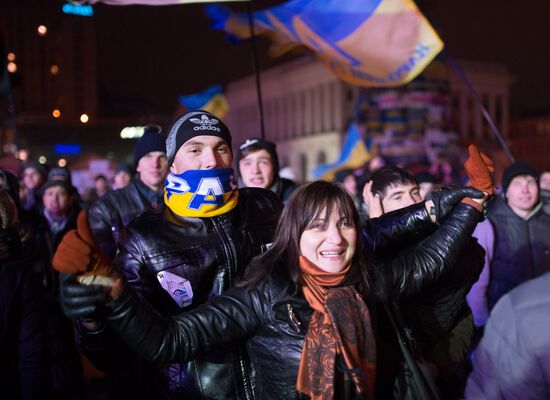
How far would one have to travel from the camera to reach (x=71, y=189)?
6023 mm

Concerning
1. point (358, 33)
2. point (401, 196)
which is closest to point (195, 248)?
point (401, 196)

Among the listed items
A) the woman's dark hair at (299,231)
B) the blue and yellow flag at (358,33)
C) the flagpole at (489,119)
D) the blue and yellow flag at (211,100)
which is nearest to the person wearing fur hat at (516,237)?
the flagpole at (489,119)

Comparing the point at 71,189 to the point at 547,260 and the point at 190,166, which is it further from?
the point at 547,260

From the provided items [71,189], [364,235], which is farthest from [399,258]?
[71,189]

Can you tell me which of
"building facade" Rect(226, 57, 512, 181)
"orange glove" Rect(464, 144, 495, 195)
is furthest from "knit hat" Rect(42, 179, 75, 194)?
"building facade" Rect(226, 57, 512, 181)

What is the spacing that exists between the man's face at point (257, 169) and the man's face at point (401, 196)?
1.39 meters

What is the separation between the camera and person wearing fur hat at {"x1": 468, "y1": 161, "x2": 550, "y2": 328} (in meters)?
4.86

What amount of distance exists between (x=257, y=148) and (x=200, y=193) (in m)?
2.31

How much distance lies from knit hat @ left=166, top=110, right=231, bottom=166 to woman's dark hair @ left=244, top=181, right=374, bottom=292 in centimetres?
56

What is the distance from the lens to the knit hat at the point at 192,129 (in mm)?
2609

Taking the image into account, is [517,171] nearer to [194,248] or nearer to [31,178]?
[194,248]

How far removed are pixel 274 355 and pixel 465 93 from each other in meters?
67.3

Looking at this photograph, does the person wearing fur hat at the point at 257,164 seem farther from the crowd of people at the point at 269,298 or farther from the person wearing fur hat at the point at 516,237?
the crowd of people at the point at 269,298

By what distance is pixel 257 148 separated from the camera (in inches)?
187
